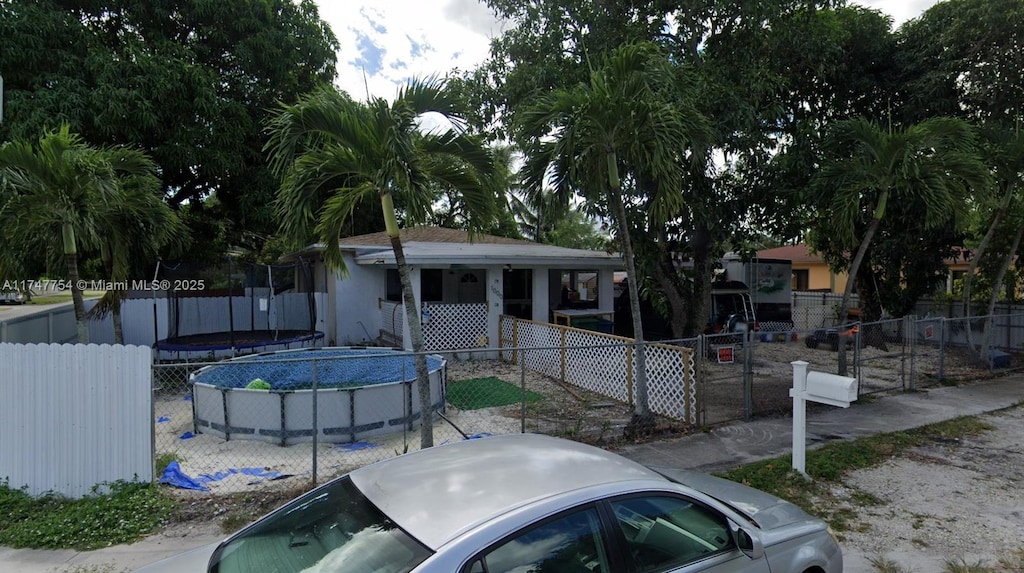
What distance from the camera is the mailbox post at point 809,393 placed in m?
5.58

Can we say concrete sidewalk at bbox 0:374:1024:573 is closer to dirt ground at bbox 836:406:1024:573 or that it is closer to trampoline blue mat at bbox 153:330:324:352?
dirt ground at bbox 836:406:1024:573

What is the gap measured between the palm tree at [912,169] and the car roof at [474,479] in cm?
893

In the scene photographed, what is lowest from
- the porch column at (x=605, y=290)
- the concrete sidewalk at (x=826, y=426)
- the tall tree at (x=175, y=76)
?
the concrete sidewalk at (x=826, y=426)

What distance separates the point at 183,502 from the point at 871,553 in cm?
609

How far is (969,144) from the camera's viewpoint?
9766mm

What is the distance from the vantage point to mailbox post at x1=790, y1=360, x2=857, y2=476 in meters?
5.58

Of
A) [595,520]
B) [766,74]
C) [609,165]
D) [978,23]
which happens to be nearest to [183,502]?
[595,520]

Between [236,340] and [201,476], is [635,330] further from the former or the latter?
[236,340]

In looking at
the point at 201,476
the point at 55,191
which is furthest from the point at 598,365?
the point at 55,191

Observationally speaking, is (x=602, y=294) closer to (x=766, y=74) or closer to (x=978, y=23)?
(x=766, y=74)

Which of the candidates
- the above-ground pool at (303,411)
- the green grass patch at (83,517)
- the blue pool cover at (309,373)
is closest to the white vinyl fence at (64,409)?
the green grass patch at (83,517)

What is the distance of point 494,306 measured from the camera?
1409 cm

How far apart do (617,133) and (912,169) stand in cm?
580

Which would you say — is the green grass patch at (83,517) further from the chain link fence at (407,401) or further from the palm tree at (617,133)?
the palm tree at (617,133)
